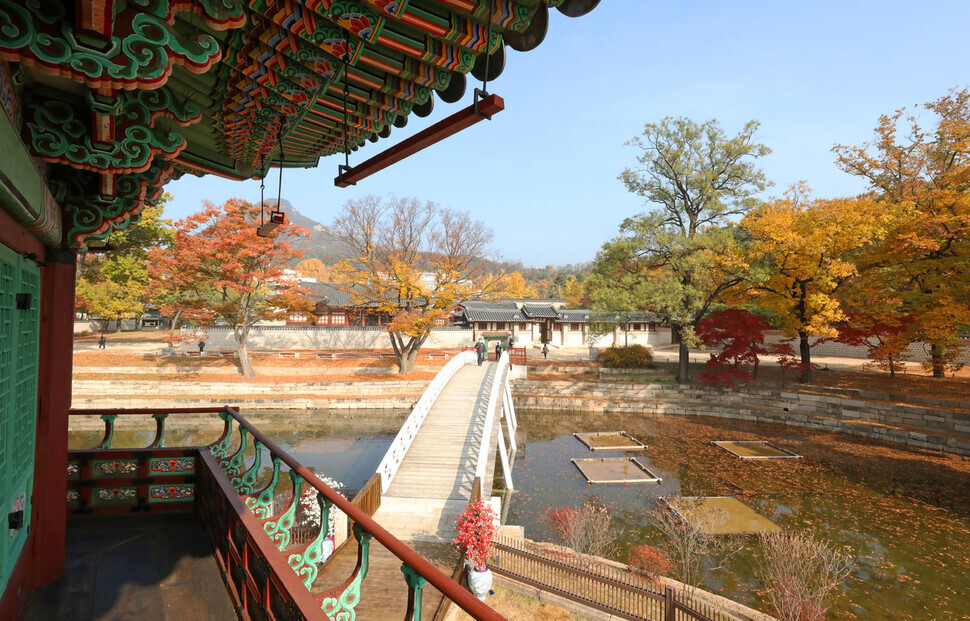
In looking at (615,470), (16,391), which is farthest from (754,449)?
(16,391)

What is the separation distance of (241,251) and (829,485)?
77.3 ft

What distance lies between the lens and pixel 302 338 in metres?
33.8

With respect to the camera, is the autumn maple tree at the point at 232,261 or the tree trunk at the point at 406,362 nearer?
the autumn maple tree at the point at 232,261

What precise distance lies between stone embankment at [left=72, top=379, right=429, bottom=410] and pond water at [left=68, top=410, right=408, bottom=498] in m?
0.55

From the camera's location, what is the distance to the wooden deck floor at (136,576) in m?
3.13

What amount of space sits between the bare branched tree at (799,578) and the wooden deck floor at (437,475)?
18.5 feet

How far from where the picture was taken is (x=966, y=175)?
16.5 meters

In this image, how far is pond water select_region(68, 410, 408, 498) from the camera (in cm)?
1476

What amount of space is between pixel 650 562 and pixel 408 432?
249 inches

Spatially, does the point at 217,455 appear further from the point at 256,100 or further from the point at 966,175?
the point at 966,175

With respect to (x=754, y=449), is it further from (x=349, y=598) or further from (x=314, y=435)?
(x=349, y=598)

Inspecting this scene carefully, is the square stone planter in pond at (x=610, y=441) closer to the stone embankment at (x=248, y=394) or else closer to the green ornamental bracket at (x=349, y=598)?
the stone embankment at (x=248, y=394)

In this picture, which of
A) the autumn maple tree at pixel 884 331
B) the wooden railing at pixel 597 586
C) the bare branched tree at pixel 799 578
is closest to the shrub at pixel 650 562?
the wooden railing at pixel 597 586

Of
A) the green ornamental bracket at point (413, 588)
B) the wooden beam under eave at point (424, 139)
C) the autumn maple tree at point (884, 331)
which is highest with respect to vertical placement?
the wooden beam under eave at point (424, 139)
